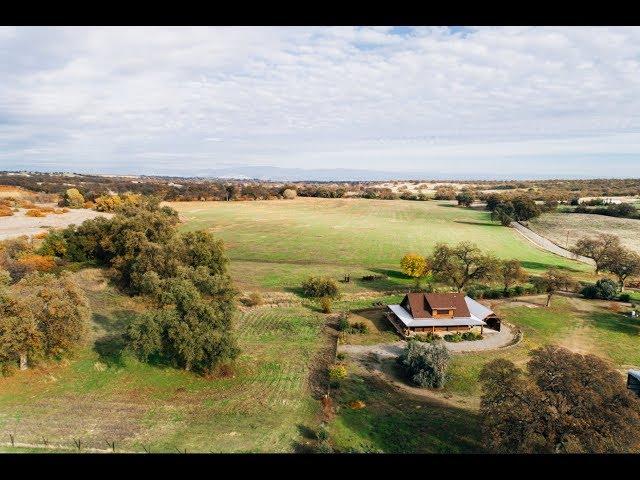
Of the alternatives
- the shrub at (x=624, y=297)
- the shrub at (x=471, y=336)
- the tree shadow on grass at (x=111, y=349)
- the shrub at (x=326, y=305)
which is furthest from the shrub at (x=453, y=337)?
the tree shadow on grass at (x=111, y=349)

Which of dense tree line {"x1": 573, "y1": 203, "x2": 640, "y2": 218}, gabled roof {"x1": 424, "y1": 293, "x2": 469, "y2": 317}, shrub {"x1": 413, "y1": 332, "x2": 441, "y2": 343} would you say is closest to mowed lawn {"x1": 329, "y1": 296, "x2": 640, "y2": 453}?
shrub {"x1": 413, "y1": 332, "x2": 441, "y2": 343}

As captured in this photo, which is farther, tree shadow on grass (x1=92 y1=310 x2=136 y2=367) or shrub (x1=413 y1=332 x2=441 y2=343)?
shrub (x1=413 y1=332 x2=441 y2=343)

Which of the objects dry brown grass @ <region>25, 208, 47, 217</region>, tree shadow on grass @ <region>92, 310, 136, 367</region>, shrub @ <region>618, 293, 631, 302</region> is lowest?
tree shadow on grass @ <region>92, 310, 136, 367</region>

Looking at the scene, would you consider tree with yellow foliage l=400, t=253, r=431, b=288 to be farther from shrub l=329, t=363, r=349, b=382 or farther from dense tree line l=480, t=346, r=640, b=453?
dense tree line l=480, t=346, r=640, b=453
